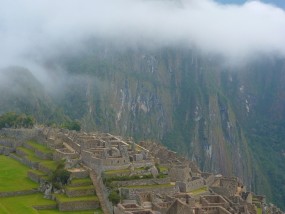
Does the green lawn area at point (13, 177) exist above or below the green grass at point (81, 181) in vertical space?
below

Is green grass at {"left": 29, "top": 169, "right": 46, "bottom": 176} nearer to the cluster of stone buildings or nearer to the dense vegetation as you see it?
the cluster of stone buildings

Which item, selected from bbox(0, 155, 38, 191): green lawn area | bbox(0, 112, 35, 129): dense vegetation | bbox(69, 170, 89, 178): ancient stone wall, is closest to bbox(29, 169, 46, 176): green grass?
bbox(0, 155, 38, 191): green lawn area

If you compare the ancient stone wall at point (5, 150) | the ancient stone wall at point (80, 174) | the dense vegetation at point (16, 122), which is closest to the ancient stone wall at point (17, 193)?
the ancient stone wall at point (80, 174)

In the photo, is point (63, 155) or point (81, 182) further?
point (63, 155)

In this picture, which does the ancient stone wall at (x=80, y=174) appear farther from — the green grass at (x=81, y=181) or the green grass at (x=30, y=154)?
the green grass at (x=30, y=154)

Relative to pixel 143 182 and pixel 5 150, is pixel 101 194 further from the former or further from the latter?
pixel 5 150

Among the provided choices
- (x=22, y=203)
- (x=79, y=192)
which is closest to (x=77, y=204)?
(x=79, y=192)
